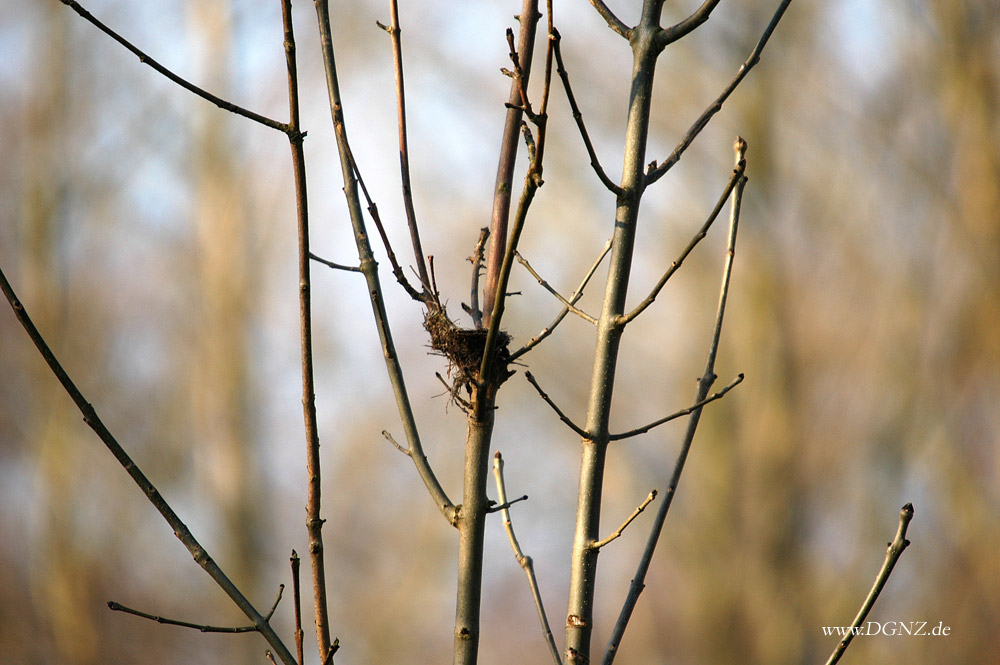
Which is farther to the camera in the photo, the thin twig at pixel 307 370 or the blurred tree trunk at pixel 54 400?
the blurred tree trunk at pixel 54 400

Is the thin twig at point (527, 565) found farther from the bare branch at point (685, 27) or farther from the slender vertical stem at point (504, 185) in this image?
the bare branch at point (685, 27)

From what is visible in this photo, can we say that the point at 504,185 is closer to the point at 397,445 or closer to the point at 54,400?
the point at 397,445

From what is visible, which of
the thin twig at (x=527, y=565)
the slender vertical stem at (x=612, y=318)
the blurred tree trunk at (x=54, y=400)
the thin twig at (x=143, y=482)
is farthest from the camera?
the blurred tree trunk at (x=54, y=400)

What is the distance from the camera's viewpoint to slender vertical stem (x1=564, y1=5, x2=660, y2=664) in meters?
0.58

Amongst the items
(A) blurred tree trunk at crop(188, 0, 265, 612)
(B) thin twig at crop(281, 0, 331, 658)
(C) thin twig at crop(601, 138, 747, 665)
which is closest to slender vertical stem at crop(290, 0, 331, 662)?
(B) thin twig at crop(281, 0, 331, 658)

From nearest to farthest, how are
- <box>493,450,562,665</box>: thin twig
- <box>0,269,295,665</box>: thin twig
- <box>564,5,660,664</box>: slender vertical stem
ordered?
<box>0,269,295,665</box>: thin twig → <box>564,5,660,664</box>: slender vertical stem → <box>493,450,562,665</box>: thin twig

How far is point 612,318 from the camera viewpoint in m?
0.58

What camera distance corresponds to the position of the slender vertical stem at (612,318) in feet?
1.91

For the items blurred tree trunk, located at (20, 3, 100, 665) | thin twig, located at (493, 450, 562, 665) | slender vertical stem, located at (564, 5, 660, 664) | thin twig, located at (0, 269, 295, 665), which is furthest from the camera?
blurred tree trunk, located at (20, 3, 100, 665)

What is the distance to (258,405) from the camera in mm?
3736

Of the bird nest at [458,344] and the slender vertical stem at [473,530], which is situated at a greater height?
the bird nest at [458,344]

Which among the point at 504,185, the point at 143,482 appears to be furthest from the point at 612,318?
the point at 143,482

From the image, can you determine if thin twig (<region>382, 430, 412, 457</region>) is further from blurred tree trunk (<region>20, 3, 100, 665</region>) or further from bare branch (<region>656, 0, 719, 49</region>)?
blurred tree trunk (<region>20, 3, 100, 665</region>)

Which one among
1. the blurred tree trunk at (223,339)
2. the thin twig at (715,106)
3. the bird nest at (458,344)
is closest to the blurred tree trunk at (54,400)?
the blurred tree trunk at (223,339)
